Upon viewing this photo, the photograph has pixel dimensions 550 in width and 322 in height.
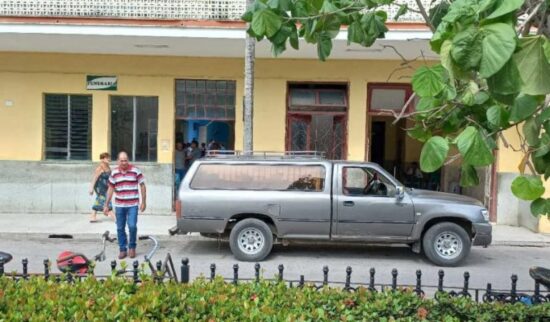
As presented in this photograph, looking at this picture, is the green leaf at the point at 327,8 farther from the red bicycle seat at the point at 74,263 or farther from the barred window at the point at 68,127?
the barred window at the point at 68,127

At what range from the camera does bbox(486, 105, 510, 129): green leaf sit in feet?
7.13

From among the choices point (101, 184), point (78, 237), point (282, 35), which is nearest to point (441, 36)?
point (282, 35)

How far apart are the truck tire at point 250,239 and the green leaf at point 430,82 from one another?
688 cm

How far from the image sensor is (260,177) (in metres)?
8.94

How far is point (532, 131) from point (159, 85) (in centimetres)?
1190

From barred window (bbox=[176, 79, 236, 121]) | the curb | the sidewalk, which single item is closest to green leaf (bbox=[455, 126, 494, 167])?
the curb

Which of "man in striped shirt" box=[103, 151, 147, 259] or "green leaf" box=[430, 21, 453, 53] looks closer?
"green leaf" box=[430, 21, 453, 53]

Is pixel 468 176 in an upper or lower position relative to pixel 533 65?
lower

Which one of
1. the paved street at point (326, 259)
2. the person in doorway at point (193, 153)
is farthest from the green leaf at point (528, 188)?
the person in doorway at point (193, 153)

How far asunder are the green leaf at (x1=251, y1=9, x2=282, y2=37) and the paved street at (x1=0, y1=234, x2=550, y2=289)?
554cm

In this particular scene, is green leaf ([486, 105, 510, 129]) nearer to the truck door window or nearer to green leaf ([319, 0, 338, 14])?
green leaf ([319, 0, 338, 14])

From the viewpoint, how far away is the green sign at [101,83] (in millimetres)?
13211

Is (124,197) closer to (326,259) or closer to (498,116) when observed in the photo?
(326,259)

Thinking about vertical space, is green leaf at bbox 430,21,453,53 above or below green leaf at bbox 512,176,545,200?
above
